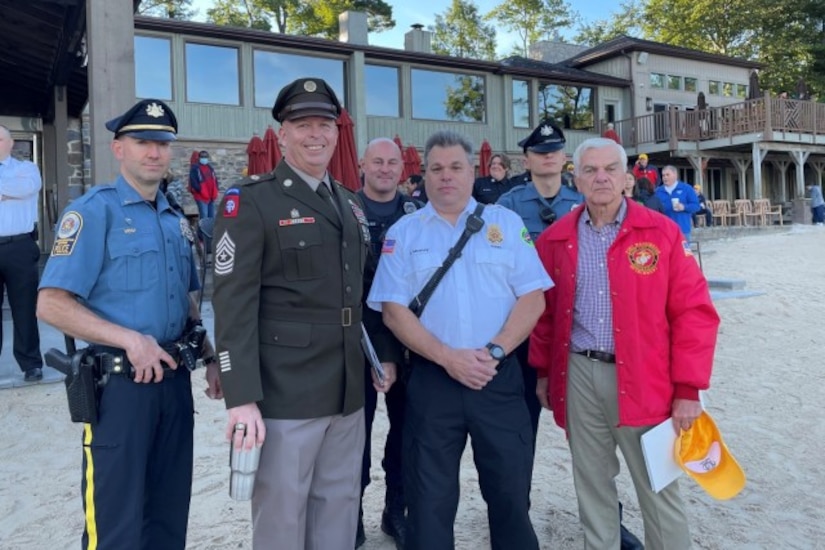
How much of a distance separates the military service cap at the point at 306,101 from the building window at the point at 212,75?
14732 mm

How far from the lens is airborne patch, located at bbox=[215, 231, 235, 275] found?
2162 mm

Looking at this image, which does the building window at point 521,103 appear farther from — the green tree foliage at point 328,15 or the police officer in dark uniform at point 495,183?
the police officer in dark uniform at point 495,183

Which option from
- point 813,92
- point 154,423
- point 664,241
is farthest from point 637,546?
point 813,92

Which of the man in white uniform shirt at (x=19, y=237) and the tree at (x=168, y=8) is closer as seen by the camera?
the man in white uniform shirt at (x=19, y=237)

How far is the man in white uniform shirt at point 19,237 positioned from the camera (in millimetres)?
5004

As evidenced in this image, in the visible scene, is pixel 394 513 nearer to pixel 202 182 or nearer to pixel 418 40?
pixel 202 182

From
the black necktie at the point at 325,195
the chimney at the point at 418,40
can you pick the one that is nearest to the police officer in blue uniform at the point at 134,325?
the black necktie at the point at 325,195

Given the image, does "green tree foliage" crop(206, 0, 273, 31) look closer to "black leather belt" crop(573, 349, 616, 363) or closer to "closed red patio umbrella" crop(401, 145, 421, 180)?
"closed red patio umbrella" crop(401, 145, 421, 180)

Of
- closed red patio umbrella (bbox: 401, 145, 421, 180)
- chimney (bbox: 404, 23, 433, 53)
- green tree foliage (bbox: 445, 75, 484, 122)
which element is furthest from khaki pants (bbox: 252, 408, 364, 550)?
chimney (bbox: 404, 23, 433, 53)

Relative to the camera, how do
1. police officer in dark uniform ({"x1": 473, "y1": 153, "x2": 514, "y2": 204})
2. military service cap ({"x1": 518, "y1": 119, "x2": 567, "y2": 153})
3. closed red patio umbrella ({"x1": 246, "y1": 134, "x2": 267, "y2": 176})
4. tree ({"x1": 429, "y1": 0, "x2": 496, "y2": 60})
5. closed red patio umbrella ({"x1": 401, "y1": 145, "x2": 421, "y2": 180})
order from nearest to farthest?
military service cap ({"x1": 518, "y1": 119, "x2": 567, "y2": 153}) → police officer in dark uniform ({"x1": 473, "y1": 153, "x2": 514, "y2": 204}) → closed red patio umbrella ({"x1": 246, "y1": 134, "x2": 267, "y2": 176}) → closed red patio umbrella ({"x1": 401, "y1": 145, "x2": 421, "y2": 180}) → tree ({"x1": 429, "y1": 0, "x2": 496, "y2": 60})

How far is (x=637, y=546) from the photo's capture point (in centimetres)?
317

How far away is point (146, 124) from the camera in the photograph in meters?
2.43

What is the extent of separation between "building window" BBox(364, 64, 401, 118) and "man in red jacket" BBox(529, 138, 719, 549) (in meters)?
16.1

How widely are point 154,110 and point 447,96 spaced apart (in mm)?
17811
